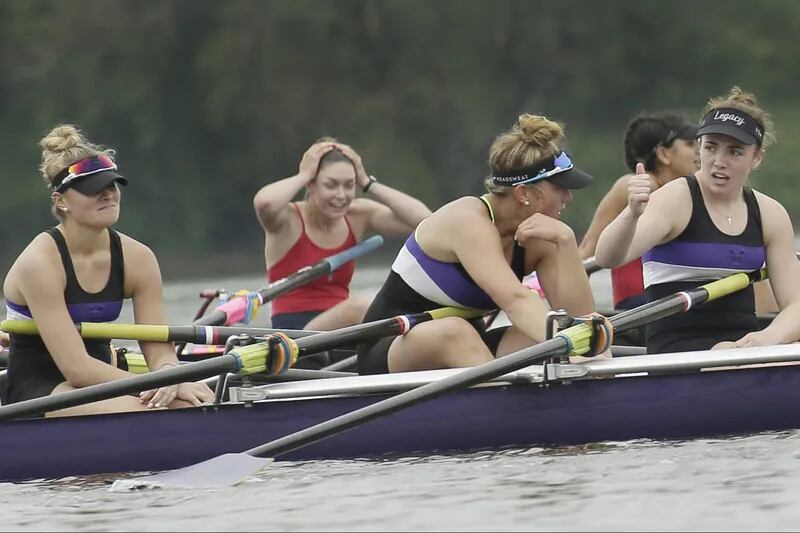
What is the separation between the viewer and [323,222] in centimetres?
950

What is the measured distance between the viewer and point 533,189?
20.7 ft

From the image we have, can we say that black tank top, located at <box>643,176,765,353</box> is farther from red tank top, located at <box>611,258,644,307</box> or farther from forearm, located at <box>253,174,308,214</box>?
forearm, located at <box>253,174,308,214</box>

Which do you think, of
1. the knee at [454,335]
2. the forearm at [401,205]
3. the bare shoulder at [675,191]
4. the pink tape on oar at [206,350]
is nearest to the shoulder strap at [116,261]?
the knee at [454,335]

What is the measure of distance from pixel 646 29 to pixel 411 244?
25472 millimetres

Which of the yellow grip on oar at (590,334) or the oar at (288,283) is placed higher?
the oar at (288,283)

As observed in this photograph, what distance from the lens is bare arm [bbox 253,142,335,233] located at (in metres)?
9.11

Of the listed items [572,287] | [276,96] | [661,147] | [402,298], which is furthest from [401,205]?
[276,96]

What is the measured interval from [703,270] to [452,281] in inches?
41.3

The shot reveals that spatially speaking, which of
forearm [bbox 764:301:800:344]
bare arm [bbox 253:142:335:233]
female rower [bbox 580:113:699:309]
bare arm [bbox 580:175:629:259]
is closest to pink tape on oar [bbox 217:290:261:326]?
bare arm [bbox 253:142:335:233]

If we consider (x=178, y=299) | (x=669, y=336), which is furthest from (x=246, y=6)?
(x=669, y=336)

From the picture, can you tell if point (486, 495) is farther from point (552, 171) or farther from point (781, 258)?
point (781, 258)

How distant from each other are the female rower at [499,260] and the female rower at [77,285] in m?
0.88

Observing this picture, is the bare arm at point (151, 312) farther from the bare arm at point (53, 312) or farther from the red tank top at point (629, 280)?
the red tank top at point (629, 280)

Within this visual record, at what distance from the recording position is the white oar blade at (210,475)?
5.90 meters
